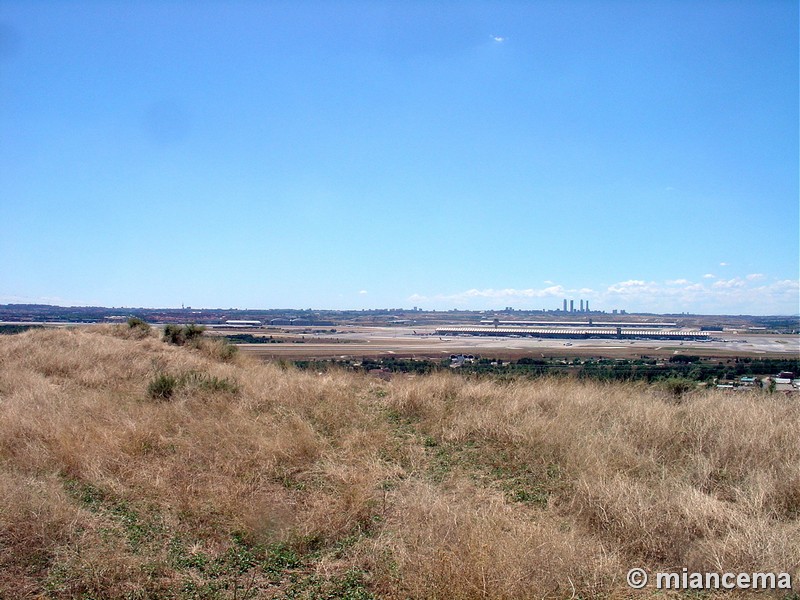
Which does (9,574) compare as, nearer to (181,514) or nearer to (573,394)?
(181,514)

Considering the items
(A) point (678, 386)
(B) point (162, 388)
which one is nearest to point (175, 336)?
(B) point (162, 388)

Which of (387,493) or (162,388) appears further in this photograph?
(162,388)

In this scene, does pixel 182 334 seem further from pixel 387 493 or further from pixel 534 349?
pixel 387 493

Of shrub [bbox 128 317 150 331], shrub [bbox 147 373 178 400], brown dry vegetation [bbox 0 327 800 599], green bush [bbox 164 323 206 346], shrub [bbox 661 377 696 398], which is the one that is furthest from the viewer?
shrub [bbox 128 317 150 331]

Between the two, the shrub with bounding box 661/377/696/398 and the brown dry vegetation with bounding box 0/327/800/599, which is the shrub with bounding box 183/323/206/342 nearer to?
the brown dry vegetation with bounding box 0/327/800/599

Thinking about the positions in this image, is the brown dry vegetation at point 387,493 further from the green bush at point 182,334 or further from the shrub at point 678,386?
the green bush at point 182,334

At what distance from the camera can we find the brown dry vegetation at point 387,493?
3.62m

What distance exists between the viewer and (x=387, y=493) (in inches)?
206

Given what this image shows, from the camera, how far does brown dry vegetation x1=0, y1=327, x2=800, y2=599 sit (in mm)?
3623

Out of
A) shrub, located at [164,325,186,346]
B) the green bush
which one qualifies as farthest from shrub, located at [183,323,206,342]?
shrub, located at [164,325,186,346]

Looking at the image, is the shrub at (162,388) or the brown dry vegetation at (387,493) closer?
the brown dry vegetation at (387,493)

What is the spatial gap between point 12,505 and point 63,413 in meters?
3.71

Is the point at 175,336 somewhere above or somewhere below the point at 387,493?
above

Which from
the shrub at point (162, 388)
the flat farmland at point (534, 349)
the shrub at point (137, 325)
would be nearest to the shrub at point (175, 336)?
the shrub at point (137, 325)
